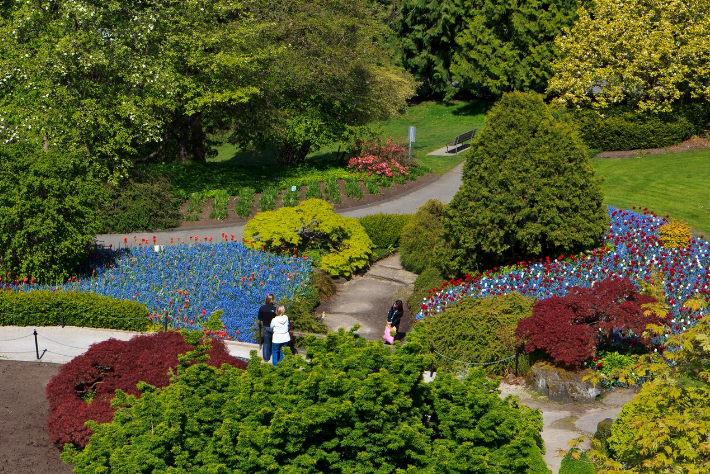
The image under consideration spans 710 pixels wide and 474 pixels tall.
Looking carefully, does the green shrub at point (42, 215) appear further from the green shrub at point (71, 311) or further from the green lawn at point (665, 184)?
the green lawn at point (665, 184)

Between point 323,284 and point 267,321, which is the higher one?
point 267,321

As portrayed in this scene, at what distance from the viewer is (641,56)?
30094mm

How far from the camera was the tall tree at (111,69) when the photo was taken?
22734 millimetres

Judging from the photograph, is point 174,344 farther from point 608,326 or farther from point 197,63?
point 197,63

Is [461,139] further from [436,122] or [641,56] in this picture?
[436,122]

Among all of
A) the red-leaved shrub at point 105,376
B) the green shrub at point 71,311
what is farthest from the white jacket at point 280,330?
the green shrub at point 71,311

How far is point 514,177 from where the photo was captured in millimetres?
17438

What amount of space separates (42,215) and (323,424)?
454 inches

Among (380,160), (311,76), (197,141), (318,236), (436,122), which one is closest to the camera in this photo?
(318,236)

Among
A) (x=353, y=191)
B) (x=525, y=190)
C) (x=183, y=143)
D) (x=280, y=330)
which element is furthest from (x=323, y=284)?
(x=183, y=143)

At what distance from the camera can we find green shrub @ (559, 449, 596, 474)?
10.3 metres

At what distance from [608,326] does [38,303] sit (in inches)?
457

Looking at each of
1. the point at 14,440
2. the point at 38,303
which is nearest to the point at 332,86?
the point at 38,303

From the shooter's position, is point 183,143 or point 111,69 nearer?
point 111,69
